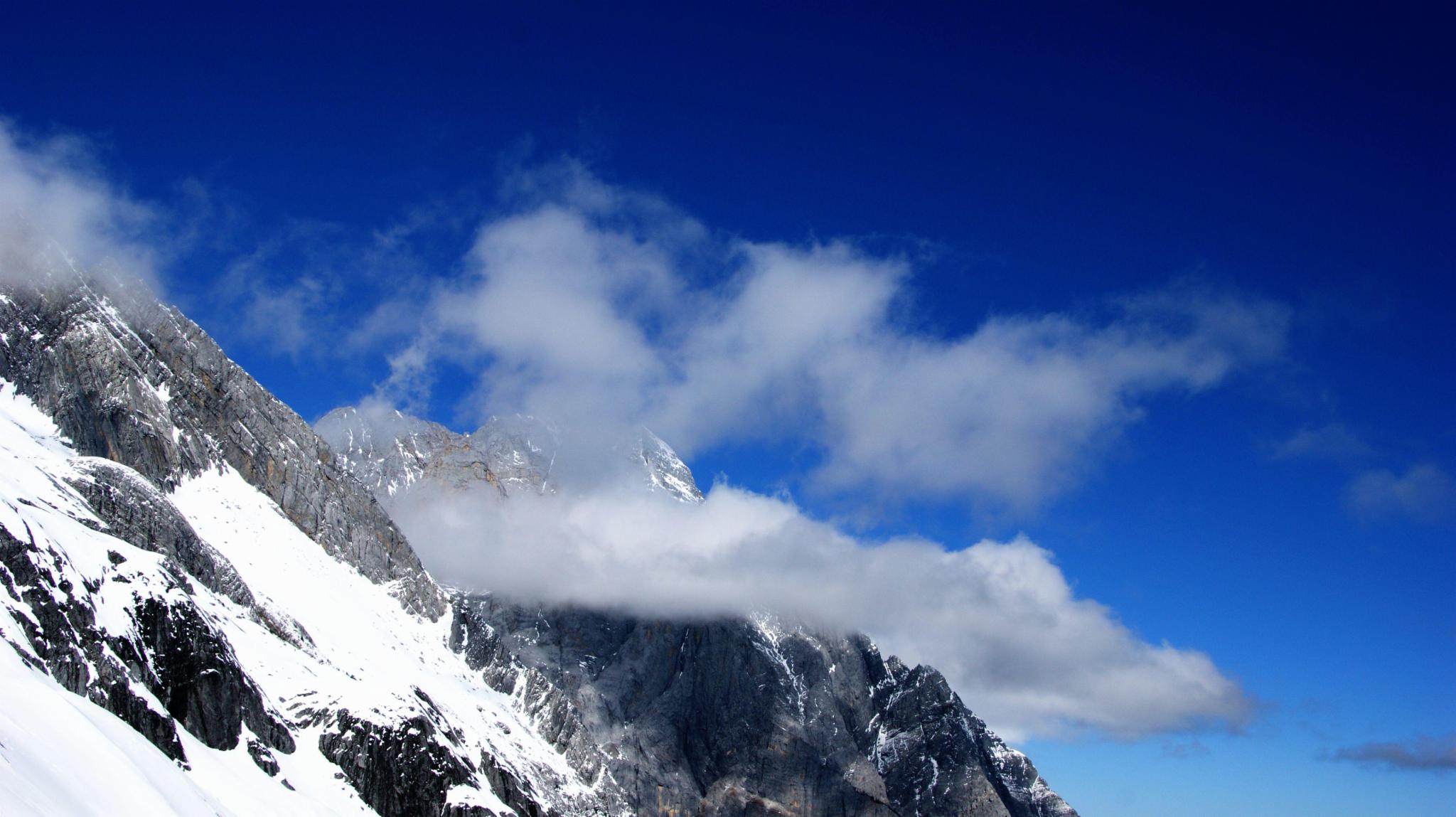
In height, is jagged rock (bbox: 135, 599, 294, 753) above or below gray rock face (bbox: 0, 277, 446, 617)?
below

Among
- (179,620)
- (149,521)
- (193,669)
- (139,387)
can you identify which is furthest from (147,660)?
(139,387)

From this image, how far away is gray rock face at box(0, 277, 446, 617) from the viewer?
507 ft

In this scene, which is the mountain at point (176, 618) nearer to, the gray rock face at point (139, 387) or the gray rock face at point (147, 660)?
the gray rock face at point (147, 660)

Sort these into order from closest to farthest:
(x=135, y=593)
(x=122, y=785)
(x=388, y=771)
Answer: (x=122, y=785) < (x=135, y=593) < (x=388, y=771)

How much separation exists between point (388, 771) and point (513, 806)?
38.8m

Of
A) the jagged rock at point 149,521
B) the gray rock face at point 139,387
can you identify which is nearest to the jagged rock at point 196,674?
the jagged rock at point 149,521

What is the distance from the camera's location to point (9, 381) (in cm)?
15238

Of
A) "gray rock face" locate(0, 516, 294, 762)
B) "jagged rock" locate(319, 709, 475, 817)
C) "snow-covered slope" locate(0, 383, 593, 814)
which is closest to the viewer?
"snow-covered slope" locate(0, 383, 593, 814)

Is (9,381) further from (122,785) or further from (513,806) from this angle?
(122,785)

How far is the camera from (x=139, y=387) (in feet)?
547

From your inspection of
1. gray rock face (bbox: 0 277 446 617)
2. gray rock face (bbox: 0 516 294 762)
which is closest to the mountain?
gray rock face (bbox: 0 516 294 762)

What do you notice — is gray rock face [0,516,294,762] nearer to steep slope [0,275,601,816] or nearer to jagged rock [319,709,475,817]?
steep slope [0,275,601,816]

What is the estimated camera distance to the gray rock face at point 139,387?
154 m

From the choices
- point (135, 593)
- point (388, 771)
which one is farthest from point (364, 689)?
point (135, 593)
